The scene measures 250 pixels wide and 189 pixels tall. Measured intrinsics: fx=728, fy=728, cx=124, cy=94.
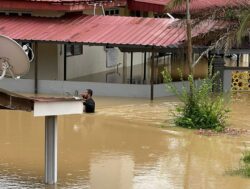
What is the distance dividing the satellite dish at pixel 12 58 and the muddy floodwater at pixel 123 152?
250 cm

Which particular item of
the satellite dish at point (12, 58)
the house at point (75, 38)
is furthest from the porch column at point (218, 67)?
the satellite dish at point (12, 58)

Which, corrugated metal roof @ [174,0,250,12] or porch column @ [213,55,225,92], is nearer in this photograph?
corrugated metal roof @ [174,0,250,12]

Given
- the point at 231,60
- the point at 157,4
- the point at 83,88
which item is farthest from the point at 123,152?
the point at 231,60

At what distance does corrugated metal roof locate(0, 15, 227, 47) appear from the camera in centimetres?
2686

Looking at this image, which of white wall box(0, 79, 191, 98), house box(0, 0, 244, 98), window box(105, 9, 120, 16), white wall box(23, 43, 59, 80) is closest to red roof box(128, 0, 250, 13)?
window box(105, 9, 120, 16)

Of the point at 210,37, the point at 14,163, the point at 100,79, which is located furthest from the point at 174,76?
the point at 14,163

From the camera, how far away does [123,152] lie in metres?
18.2

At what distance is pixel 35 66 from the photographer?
2775cm

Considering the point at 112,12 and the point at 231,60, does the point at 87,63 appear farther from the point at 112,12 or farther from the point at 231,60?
the point at 231,60

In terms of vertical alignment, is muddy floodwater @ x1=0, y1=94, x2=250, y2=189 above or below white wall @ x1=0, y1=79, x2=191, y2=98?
below

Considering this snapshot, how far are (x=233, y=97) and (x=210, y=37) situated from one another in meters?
2.49

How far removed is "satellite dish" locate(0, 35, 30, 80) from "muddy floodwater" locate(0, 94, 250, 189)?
250 cm

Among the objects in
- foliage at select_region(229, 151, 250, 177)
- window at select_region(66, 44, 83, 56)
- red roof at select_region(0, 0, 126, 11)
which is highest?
red roof at select_region(0, 0, 126, 11)

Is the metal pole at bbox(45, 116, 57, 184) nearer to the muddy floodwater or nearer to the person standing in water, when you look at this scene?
the muddy floodwater
